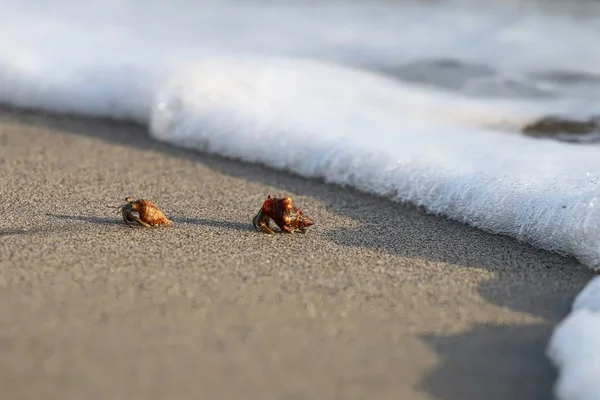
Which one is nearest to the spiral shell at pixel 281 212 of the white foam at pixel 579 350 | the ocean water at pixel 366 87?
the ocean water at pixel 366 87

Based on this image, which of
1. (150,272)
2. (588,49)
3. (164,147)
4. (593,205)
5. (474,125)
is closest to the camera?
(150,272)

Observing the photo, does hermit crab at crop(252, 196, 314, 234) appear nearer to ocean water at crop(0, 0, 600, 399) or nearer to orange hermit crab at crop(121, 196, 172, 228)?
orange hermit crab at crop(121, 196, 172, 228)

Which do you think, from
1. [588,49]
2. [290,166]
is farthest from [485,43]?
[290,166]

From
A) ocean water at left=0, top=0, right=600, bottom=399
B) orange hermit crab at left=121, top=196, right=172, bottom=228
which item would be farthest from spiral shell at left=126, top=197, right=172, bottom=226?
ocean water at left=0, top=0, right=600, bottom=399

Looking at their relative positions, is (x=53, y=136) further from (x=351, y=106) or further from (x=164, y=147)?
(x=351, y=106)

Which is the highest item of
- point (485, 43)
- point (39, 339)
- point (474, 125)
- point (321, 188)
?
point (485, 43)

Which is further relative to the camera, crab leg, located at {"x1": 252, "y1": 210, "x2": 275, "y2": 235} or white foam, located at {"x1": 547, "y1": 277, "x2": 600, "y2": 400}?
crab leg, located at {"x1": 252, "y1": 210, "x2": 275, "y2": 235}

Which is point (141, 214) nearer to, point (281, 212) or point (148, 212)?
point (148, 212)

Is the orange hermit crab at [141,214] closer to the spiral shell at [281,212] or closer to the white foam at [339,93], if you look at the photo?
the spiral shell at [281,212]

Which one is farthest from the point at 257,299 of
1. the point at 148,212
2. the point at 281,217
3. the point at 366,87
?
the point at 366,87
